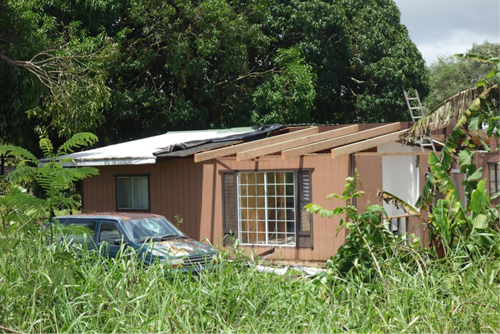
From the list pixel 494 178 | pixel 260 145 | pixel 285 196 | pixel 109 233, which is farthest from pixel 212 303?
pixel 494 178

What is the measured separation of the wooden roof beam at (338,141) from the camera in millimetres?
11711

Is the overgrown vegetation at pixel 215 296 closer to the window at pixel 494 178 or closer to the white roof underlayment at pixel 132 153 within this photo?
the white roof underlayment at pixel 132 153

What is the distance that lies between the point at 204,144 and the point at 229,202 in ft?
6.64

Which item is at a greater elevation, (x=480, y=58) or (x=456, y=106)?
(x=480, y=58)

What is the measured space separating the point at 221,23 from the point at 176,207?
10352 mm

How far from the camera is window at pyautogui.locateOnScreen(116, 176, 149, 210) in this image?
53.2ft

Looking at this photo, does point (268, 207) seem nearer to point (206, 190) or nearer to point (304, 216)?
point (304, 216)

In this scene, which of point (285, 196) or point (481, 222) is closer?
point (481, 222)

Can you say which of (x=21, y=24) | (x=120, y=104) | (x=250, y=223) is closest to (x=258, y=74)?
(x=120, y=104)

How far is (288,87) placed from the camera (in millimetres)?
24656

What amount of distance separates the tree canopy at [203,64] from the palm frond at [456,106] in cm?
1212

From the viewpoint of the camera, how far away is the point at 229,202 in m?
14.3

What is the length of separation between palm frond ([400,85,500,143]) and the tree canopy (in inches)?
477

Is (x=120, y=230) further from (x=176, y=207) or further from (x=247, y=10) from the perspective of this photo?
(x=247, y=10)
